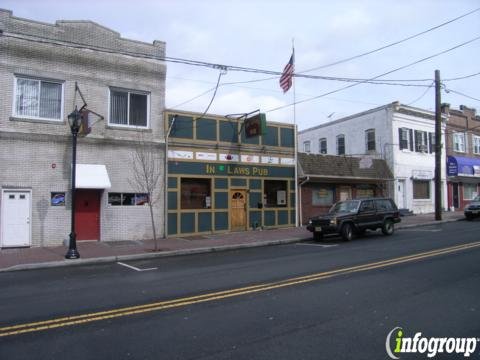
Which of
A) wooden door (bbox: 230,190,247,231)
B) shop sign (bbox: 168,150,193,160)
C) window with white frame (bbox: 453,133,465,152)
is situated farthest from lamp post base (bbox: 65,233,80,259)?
window with white frame (bbox: 453,133,465,152)

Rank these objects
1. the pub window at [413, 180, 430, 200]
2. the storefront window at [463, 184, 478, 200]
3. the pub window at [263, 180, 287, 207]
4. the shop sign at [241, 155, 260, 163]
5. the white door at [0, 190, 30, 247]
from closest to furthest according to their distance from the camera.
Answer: the white door at [0, 190, 30, 247] → the shop sign at [241, 155, 260, 163] → the pub window at [263, 180, 287, 207] → the pub window at [413, 180, 430, 200] → the storefront window at [463, 184, 478, 200]

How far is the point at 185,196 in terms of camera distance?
19.2 meters

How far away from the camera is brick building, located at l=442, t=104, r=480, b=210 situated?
33562 mm

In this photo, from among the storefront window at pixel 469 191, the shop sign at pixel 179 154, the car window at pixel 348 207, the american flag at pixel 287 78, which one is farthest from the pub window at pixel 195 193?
the storefront window at pixel 469 191

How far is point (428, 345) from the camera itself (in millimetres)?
5004

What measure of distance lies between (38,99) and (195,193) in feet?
25.3

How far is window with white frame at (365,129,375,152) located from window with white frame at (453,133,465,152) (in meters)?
8.97

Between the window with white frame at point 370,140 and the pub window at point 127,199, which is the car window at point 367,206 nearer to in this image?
the pub window at point 127,199

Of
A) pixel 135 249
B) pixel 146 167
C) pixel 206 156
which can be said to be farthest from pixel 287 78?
pixel 135 249

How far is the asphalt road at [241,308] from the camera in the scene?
199 inches

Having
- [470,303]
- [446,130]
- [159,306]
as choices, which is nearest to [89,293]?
[159,306]

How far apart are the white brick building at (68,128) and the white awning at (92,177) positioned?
38 mm

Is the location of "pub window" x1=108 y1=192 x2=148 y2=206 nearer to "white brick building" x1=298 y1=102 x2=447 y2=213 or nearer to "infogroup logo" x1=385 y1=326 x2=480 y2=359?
"infogroup logo" x1=385 y1=326 x2=480 y2=359

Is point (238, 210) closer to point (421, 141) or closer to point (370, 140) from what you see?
point (370, 140)
